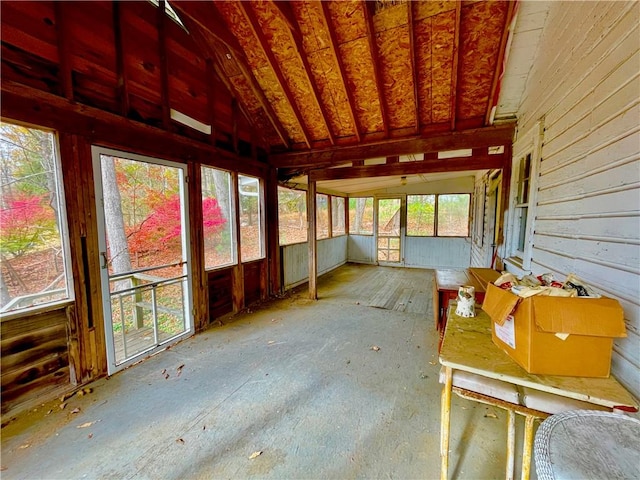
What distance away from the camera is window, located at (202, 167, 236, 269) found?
11.4 feet

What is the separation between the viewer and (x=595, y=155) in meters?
1.46

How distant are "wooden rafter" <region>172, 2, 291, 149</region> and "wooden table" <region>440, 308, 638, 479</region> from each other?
337cm

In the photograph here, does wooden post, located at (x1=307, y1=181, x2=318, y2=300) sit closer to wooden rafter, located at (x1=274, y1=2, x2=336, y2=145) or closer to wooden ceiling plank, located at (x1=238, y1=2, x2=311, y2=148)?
wooden ceiling plank, located at (x1=238, y1=2, x2=311, y2=148)

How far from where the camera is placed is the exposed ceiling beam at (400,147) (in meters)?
3.32

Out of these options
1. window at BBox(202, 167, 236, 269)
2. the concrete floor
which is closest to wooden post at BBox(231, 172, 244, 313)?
window at BBox(202, 167, 236, 269)

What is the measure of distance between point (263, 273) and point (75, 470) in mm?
3248

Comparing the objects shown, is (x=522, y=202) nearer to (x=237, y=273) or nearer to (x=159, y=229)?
(x=237, y=273)

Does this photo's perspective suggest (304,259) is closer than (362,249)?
Yes

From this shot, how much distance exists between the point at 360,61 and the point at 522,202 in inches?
96.0

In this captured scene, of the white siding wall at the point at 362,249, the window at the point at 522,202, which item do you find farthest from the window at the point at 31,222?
the white siding wall at the point at 362,249

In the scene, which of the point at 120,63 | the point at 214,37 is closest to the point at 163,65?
the point at 120,63

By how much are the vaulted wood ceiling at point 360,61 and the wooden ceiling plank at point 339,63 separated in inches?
0.4

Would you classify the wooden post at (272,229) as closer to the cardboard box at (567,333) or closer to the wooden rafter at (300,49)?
the wooden rafter at (300,49)

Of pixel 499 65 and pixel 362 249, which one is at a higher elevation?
pixel 499 65
